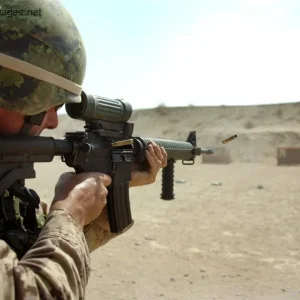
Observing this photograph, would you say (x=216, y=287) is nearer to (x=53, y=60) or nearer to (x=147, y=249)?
(x=147, y=249)

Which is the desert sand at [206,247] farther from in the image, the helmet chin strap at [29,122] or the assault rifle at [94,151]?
the helmet chin strap at [29,122]

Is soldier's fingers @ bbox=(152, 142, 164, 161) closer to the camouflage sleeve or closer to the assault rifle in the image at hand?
the assault rifle

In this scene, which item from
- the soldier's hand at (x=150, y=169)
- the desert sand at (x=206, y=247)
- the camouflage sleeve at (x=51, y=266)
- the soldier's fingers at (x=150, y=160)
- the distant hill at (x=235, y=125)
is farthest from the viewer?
the distant hill at (x=235, y=125)

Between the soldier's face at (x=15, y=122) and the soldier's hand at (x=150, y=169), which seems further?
the soldier's hand at (x=150, y=169)

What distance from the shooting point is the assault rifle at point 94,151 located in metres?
1.76

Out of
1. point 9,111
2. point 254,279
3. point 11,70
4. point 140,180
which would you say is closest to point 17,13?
point 11,70

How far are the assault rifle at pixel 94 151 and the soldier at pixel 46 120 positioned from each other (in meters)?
0.07

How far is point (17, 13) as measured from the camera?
1.62 metres

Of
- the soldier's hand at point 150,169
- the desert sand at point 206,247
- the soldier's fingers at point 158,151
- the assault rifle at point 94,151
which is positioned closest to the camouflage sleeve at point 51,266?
the assault rifle at point 94,151

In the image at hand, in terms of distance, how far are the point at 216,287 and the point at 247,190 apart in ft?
24.9

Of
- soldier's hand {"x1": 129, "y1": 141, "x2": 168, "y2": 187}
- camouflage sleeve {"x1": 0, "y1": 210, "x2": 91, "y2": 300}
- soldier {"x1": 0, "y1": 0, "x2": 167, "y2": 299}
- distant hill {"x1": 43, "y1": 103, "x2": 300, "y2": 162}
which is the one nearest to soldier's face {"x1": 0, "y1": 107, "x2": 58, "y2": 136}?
soldier {"x1": 0, "y1": 0, "x2": 167, "y2": 299}

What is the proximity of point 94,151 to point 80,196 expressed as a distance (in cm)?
58

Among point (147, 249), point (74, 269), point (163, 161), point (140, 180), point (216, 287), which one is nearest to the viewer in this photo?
point (74, 269)

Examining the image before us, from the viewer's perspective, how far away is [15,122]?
1.74m
